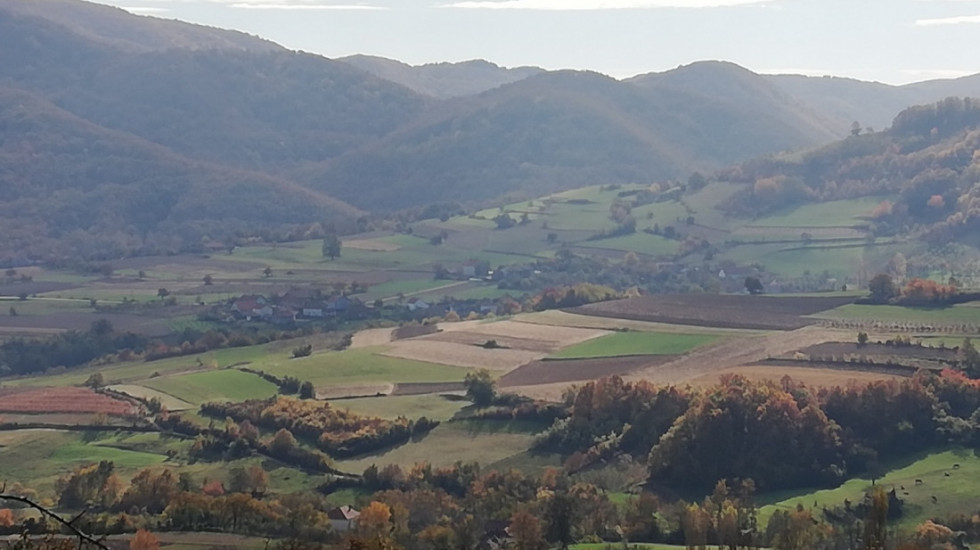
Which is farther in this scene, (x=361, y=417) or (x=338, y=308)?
(x=338, y=308)

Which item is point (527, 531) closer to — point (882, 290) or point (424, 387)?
point (424, 387)

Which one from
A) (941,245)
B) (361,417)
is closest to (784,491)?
(361,417)

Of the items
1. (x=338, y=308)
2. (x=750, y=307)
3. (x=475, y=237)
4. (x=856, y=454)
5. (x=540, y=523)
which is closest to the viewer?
(x=540, y=523)

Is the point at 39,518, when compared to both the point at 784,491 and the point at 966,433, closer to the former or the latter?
the point at 784,491

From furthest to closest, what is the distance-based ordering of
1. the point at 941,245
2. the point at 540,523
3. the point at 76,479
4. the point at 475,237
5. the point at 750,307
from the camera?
the point at 475,237 < the point at 941,245 < the point at 750,307 < the point at 76,479 < the point at 540,523

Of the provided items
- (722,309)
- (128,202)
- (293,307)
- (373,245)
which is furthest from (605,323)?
(128,202)

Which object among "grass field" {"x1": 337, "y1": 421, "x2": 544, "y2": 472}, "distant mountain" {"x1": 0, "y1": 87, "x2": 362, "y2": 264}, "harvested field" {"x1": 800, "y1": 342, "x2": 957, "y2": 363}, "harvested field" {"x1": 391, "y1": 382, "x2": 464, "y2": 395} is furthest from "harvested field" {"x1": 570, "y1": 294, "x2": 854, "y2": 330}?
"distant mountain" {"x1": 0, "y1": 87, "x2": 362, "y2": 264}

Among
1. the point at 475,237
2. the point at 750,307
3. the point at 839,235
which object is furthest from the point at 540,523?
the point at 475,237
